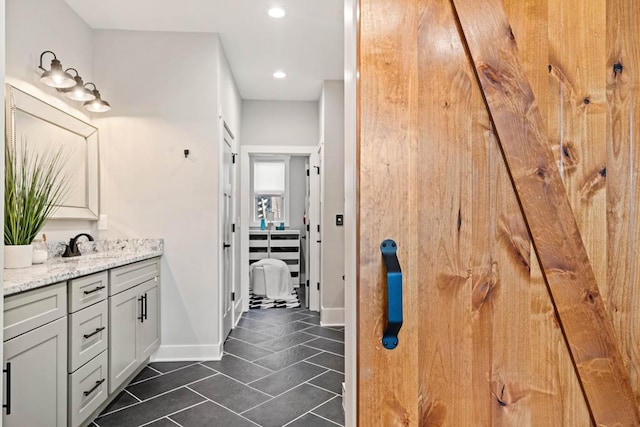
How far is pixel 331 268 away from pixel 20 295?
3.17m

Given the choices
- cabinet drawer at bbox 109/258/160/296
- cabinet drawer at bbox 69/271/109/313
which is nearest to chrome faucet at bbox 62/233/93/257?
cabinet drawer at bbox 109/258/160/296

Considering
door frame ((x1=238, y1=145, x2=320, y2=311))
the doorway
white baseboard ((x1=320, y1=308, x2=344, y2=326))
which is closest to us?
the doorway

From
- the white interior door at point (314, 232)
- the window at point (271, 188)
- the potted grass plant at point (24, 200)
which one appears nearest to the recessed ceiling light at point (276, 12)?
the potted grass plant at point (24, 200)

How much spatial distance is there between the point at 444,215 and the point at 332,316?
366 cm

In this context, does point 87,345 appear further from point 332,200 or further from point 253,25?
point 332,200

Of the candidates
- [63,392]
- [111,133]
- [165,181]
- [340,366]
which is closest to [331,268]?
[340,366]

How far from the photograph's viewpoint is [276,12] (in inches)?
115

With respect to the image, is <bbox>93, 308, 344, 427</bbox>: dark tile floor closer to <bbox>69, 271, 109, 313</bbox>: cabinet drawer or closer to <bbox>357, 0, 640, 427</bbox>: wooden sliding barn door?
<bbox>69, 271, 109, 313</bbox>: cabinet drawer

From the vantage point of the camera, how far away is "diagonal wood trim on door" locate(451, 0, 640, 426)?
80 cm

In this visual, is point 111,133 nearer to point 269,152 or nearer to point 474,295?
point 269,152

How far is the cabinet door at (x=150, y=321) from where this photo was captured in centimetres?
278

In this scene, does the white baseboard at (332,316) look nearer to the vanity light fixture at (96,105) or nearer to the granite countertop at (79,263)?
the granite countertop at (79,263)

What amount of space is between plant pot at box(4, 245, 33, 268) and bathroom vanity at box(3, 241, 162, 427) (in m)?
0.07

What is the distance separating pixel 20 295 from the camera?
5.05 feet
